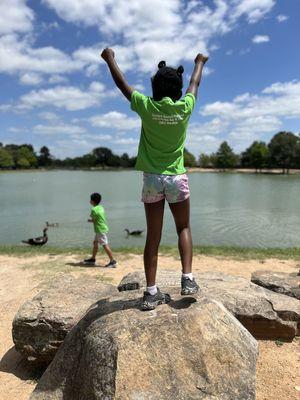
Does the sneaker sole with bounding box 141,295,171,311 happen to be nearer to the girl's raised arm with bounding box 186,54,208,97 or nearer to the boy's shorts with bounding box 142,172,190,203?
the boy's shorts with bounding box 142,172,190,203

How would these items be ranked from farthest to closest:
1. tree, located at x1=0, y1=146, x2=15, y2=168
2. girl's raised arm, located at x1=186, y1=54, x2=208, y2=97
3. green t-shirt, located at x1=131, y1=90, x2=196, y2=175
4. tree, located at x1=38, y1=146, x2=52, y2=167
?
tree, located at x1=38, y1=146, x2=52, y2=167 → tree, located at x1=0, y1=146, x2=15, y2=168 → girl's raised arm, located at x1=186, y1=54, x2=208, y2=97 → green t-shirt, located at x1=131, y1=90, x2=196, y2=175

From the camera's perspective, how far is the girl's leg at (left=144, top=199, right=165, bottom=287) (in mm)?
4410

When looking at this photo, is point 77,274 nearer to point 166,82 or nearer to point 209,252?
point 209,252

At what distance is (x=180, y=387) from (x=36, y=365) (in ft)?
9.54

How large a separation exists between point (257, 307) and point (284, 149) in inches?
3763

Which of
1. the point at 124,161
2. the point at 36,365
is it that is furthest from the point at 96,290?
the point at 124,161

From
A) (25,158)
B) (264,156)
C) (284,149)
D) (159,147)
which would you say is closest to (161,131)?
(159,147)

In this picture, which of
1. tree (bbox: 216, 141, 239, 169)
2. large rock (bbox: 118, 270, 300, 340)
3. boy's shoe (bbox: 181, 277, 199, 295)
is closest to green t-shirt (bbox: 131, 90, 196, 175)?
boy's shoe (bbox: 181, 277, 199, 295)

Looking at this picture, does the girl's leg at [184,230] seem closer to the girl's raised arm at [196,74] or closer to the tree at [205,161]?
the girl's raised arm at [196,74]

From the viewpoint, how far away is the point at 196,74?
4.88 m

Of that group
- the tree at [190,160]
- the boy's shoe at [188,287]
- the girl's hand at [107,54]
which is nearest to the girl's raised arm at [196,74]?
the girl's hand at [107,54]

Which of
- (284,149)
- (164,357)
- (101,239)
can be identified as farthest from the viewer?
(284,149)

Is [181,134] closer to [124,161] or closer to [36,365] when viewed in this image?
[36,365]

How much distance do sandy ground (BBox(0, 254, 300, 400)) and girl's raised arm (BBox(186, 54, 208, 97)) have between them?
11.5 ft
